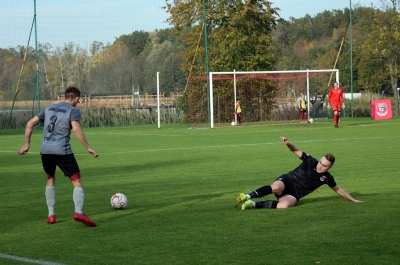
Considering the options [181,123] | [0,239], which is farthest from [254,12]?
[0,239]

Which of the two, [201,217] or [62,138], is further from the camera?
[201,217]

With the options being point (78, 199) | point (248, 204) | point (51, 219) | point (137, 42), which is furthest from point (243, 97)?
point (137, 42)

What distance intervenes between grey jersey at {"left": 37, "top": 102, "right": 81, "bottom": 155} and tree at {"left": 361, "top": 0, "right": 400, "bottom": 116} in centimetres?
4716

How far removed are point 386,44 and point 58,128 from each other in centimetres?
4866

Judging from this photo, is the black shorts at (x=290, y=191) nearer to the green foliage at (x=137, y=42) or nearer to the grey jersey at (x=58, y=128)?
the grey jersey at (x=58, y=128)

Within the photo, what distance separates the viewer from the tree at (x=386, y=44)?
54562 mm

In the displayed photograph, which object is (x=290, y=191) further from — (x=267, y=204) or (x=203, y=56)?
(x=203, y=56)

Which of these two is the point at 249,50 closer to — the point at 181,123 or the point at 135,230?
the point at 181,123

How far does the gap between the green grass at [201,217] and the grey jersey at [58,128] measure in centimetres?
98

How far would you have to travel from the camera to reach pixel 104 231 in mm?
8961

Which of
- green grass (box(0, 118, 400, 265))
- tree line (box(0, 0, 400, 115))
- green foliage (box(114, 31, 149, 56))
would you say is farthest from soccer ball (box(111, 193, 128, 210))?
green foliage (box(114, 31, 149, 56))

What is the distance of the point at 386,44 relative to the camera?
5503 cm

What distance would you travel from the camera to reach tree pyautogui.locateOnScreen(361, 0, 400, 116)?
179 ft

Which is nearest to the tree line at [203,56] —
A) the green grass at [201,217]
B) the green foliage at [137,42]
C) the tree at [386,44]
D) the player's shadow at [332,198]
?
the tree at [386,44]
